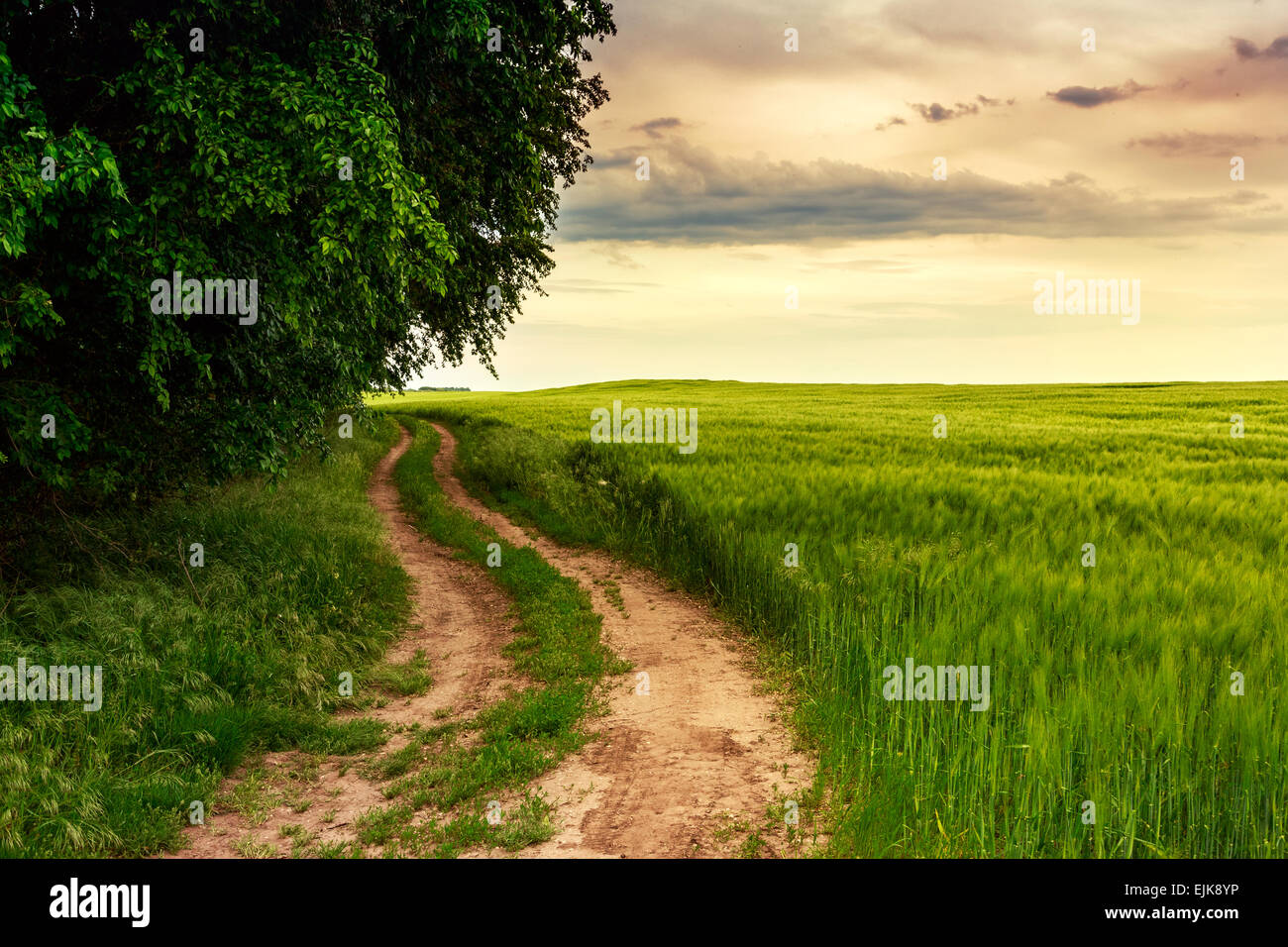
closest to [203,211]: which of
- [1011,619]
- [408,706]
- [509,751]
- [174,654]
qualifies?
[174,654]

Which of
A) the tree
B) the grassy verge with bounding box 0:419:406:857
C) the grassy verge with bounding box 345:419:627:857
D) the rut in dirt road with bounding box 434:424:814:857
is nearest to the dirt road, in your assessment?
the rut in dirt road with bounding box 434:424:814:857

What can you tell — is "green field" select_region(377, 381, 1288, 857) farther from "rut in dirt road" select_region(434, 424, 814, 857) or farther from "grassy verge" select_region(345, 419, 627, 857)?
"grassy verge" select_region(345, 419, 627, 857)

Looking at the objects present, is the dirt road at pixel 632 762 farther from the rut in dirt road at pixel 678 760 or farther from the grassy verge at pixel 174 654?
the grassy verge at pixel 174 654

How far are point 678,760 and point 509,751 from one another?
1.51 m

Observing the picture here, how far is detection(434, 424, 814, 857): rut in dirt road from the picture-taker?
484 centimetres

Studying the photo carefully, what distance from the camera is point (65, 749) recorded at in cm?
562

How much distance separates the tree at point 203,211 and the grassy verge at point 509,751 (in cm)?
418

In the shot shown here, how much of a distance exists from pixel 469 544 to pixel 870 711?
1009 cm

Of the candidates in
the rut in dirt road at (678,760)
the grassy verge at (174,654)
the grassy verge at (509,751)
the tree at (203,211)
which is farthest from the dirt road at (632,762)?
the tree at (203,211)

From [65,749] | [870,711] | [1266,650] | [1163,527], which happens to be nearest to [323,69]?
[65,749]

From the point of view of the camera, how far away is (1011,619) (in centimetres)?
654

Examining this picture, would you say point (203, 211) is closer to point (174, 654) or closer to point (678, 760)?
point (174, 654)

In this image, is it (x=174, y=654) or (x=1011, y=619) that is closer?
(x=1011, y=619)

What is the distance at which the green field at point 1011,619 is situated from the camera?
431 cm
